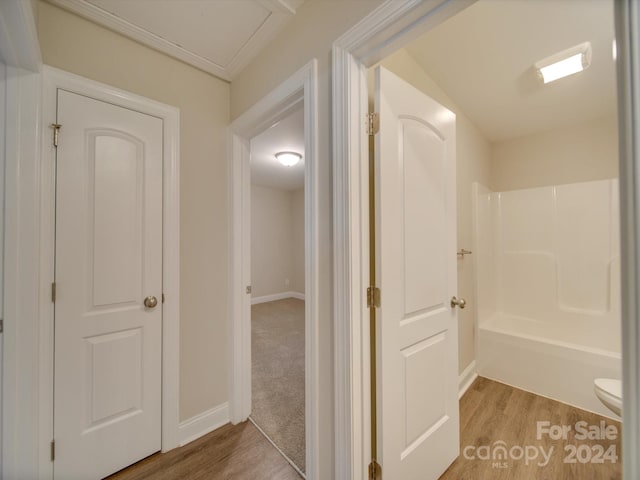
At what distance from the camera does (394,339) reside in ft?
3.61

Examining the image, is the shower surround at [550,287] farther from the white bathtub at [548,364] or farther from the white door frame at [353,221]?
the white door frame at [353,221]

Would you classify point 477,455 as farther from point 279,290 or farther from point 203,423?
Answer: point 279,290

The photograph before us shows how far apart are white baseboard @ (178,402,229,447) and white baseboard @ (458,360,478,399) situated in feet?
6.28

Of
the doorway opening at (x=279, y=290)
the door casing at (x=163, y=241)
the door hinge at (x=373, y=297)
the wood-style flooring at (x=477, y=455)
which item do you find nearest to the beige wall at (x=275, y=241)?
the doorway opening at (x=279, y=290)

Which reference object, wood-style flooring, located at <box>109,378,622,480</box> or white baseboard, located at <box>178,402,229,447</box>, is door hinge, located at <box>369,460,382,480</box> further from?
white baseboard, located at <box>178,402,229,447</box>

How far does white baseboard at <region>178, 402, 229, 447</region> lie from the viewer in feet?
5.11

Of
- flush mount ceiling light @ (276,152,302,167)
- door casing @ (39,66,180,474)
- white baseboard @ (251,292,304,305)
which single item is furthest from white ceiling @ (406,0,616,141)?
white baseboard @ (251,292,304,305)

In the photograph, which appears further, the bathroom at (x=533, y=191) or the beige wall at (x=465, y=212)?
the beige wall at (x=465, y=212)

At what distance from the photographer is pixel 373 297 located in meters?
1.07

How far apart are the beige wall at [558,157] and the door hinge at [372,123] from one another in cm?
258

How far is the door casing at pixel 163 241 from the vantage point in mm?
1162

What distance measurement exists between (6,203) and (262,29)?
1509mm

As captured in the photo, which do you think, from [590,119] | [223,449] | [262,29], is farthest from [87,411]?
[590,119]

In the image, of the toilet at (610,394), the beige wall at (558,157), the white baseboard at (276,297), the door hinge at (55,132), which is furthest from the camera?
the white baseboard at (276,297)
